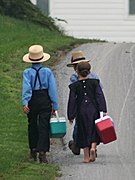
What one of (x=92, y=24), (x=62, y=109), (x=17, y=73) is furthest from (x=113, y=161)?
(x=92, y=24)

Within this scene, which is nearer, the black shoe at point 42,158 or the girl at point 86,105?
the black shoe at point 42,158

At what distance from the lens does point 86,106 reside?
1202cm

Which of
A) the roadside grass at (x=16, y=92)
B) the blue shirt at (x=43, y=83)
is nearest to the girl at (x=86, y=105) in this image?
the blue shirt at (x=43, y=83)

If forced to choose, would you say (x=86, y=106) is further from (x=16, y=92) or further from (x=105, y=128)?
(x=16, y=92)

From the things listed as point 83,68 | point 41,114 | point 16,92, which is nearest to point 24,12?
point 16,92

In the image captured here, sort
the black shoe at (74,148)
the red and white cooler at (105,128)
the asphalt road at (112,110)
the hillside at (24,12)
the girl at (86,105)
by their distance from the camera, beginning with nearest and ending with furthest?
the asphalt road at (112,110), the red and white cooler at (105,128), the girl at (86,105), the black shoe at (74,148), the hillside at (24,12)

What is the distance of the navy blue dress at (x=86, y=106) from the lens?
12.0m

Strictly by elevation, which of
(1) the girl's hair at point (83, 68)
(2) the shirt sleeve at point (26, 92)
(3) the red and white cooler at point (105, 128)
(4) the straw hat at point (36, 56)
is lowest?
(3) the red and white cooler at point (105, 128)

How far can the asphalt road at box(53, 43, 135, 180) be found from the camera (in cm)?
1102

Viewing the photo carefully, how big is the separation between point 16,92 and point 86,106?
5.43m

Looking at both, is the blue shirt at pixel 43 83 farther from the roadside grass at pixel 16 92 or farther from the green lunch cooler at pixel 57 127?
the roadside grass at pixel 16 92

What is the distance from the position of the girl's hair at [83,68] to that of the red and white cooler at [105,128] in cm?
70

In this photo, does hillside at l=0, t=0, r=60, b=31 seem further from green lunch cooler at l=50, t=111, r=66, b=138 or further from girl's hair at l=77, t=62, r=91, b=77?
green lunch cooler at l=50, t=111, r=66, b=138

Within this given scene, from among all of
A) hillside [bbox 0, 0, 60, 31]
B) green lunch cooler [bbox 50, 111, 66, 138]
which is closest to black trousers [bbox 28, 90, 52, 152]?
green lunch cooler [bbox 50, 111, 66, 138]
